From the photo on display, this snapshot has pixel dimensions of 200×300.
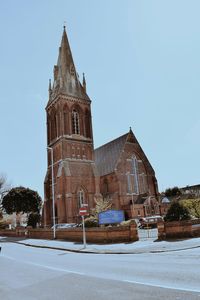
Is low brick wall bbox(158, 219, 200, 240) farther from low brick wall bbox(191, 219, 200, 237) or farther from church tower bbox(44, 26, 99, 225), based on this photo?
church tower bbox(44, 26, 99, 225)

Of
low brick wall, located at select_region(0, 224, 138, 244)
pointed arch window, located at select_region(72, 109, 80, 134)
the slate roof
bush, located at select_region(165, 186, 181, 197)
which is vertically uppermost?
pointed arch window, located at select_region(72, 109, 80, 134)

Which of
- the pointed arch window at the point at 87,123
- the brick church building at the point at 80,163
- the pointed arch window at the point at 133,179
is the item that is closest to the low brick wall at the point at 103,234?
the brick church building at the point at 80,163

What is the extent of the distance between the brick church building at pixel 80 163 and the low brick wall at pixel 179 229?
79.4ft

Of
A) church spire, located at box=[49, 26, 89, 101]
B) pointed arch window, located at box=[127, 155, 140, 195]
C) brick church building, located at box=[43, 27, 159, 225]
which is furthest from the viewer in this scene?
church spire, located at box=[49, 26, 89, 101]

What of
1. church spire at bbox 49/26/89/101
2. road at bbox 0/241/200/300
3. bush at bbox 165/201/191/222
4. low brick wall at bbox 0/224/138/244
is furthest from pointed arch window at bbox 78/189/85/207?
road at bbox 0/241/200/300

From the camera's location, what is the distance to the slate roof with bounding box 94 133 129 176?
5206cm

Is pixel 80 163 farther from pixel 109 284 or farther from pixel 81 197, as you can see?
pixel 109 284

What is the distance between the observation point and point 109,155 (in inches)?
2195

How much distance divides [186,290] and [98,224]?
19.7 metres

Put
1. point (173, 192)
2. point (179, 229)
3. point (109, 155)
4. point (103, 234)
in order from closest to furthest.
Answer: point (179, 229) → point (103, 234) → point (109, 155) → point (173, 192)

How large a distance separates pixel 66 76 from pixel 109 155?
17536mm

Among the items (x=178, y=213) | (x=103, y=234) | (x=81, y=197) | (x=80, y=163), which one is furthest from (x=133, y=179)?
(x=178, y=213)

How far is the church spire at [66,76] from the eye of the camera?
5197 centimetres

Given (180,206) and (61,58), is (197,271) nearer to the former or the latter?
(180,206)
